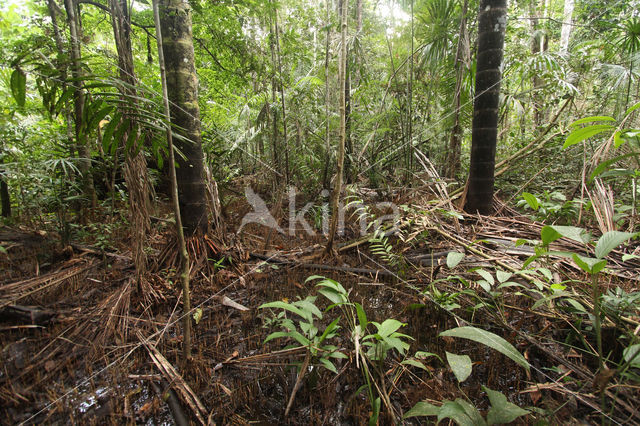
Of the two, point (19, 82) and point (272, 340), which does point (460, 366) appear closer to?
point (272, 340)

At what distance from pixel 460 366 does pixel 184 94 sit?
7.21 ft

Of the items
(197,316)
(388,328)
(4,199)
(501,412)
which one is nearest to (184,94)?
(197,316)

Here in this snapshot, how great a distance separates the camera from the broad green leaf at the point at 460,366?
34.5 inches

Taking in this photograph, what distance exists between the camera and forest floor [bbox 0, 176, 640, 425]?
1.06 metres

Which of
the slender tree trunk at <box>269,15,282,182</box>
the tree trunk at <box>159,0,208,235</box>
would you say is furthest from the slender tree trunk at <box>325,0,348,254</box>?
the slender tree trunk at <box>269,15,282,182</box>

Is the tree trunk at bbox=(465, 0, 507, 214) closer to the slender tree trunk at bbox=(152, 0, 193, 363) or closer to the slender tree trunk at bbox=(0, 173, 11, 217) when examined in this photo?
the slender tree trunk at bbox=(152, 0, 193, 363)

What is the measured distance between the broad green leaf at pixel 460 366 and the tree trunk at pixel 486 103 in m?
1.84

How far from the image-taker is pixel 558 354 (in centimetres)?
123

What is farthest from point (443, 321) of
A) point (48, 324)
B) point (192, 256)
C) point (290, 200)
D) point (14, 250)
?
point (14, 250)

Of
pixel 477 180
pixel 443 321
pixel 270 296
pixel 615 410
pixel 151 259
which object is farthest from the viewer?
pixel 477 180

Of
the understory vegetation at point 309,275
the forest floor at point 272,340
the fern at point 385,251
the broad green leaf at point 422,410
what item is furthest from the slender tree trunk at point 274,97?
the broad green leaf at point 422,410

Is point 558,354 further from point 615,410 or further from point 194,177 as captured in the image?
point 194,177

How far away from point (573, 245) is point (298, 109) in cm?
380

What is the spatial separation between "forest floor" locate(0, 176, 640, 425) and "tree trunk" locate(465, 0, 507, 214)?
0.77ft
